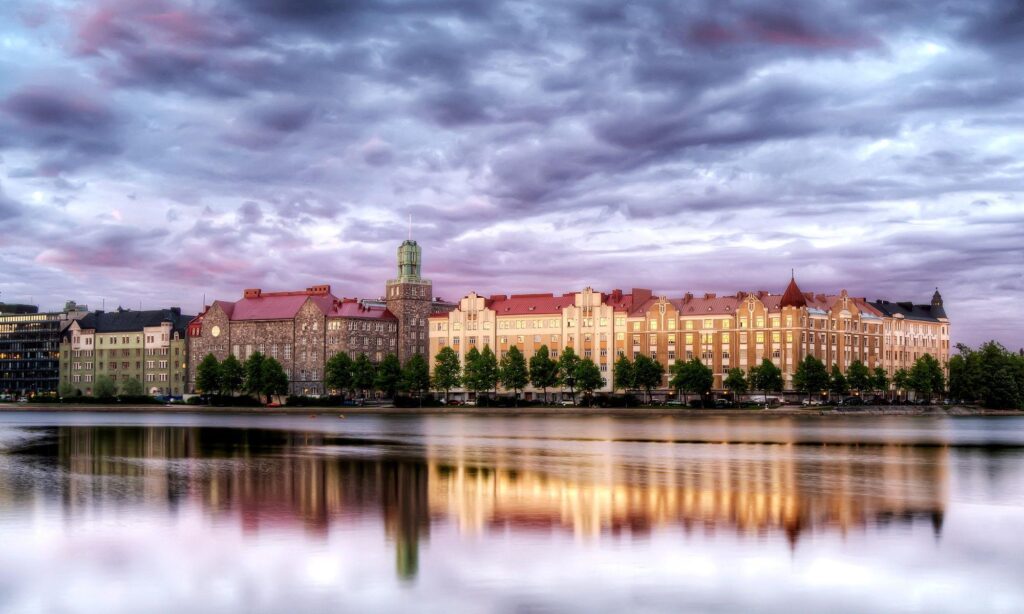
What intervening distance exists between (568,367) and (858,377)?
38.4m

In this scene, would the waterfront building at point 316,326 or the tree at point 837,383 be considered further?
the waterfront building at point 316,326

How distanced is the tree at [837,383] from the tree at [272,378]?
247ft

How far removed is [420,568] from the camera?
2236 centimetres

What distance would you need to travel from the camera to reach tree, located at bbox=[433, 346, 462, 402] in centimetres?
15850

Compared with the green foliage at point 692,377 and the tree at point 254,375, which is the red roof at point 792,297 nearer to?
the green foliage at point 692,377

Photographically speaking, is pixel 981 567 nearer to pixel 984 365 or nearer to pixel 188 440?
pixel 188 440

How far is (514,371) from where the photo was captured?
6142 inches

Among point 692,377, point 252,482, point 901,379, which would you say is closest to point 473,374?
point 692,377

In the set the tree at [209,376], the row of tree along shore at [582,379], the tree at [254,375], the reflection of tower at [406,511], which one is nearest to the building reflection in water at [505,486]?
the reflection of tower at [406,511]

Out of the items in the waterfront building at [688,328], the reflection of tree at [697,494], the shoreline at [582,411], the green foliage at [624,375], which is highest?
the waterfront building at [688,328]

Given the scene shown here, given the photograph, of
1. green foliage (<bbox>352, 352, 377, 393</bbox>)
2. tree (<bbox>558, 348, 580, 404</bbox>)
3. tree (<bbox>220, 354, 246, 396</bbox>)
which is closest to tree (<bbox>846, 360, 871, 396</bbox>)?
tree (<bbox>558, 348, 580, 404</bbox>)

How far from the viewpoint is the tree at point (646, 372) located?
150875 millimetres

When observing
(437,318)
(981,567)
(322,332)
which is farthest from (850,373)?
(981,567)

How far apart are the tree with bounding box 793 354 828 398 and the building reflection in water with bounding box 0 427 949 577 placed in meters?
86.8
